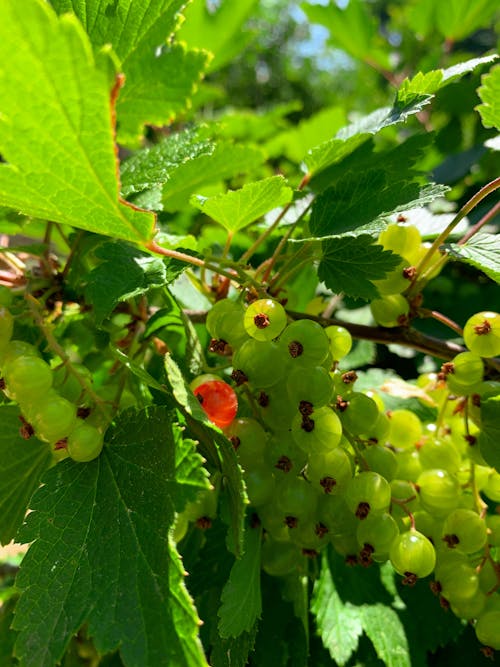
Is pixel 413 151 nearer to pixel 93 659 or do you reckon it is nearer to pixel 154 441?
pixel 154 441

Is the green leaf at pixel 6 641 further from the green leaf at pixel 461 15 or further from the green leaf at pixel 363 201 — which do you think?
the green leaf at pixel 461 15

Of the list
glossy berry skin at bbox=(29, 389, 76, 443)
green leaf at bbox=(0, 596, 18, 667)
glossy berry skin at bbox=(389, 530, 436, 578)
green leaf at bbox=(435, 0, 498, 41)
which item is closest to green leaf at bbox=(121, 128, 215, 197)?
glossy berry skin at bbox=(29, 389, 76, 443)

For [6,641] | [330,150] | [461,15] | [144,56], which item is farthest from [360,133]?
[461,15]

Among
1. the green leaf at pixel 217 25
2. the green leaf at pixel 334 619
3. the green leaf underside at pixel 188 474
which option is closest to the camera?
the green leaf underside at pixel 188 474

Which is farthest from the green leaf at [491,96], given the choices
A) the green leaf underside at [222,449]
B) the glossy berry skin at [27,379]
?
the glossy berry skin at [27,379]

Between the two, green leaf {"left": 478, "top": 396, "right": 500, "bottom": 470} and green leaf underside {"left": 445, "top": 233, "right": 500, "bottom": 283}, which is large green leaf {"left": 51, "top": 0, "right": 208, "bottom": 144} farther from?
green leaf {"left": 478, "top": 396, "right": 500, "bottom": 470}

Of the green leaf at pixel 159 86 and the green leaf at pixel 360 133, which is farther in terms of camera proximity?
the green leaf at pixel 159 86

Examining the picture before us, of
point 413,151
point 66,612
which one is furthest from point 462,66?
point 66,612
